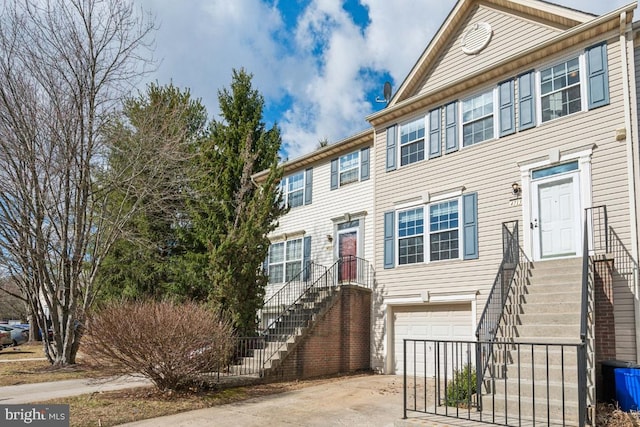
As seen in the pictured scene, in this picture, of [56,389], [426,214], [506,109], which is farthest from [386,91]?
[56,389]

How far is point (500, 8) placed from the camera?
12.8 meters

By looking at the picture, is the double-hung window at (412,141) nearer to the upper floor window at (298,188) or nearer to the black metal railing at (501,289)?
the black metal railing at (501,289)

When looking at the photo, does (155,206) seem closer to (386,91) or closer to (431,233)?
(386,91)

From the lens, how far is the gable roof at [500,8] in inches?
407

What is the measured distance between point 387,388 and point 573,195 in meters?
5.75

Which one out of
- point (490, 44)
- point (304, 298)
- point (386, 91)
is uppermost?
point (386, 91)

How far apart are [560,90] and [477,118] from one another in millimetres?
2141

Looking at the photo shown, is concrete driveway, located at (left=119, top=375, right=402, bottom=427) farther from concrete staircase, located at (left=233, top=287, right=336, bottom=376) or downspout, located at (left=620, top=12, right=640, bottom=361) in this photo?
downspout, located at (left=620, top=12, right=640, bottom=361)

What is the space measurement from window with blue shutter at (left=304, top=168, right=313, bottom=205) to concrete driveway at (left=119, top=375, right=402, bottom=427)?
8.14 meters

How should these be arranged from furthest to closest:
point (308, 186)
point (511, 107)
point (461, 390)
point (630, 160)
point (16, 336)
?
point (16, 336) < point (308, 186) < point (511, 107) < point (630, 160) < point (461, 390)

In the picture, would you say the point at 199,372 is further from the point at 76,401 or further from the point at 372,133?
the point at 372,133

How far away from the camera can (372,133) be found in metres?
15.4

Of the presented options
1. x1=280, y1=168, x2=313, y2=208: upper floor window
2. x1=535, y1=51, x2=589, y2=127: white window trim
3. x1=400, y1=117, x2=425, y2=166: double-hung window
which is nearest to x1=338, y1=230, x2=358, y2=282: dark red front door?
x1=280, y1=168, x2=313, y2=208: upper floor window

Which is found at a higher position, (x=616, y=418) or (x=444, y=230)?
(x=444, y=230)
